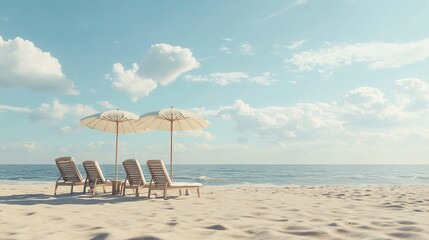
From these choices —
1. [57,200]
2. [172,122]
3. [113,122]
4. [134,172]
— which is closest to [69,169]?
[57,200]

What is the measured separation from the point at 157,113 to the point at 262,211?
13.7ft

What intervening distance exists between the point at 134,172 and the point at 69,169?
1731mm

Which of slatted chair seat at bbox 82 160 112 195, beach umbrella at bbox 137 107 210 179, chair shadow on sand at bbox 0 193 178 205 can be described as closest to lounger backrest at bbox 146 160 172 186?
chair shadow on sand at bbox 0 193 178 205

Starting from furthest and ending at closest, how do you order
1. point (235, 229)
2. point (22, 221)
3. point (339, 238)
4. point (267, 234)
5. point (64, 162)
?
point (64, 162) → point (22, 221) → point (235, 229) → point (267, 234) → point (339, 238)

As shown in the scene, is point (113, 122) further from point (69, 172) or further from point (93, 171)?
point (93, 171)

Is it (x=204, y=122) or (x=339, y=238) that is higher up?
(x=204, y=122)

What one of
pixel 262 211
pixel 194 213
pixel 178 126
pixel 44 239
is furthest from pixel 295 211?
pixel 178 126

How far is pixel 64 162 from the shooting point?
8.85 m

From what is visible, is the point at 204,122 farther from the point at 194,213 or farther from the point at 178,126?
the point at 194,213

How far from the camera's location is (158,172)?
8.02m

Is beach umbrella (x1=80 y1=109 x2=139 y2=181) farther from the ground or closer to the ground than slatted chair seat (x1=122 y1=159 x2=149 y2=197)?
farther from the ground

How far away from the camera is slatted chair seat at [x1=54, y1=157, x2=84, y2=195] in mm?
8680

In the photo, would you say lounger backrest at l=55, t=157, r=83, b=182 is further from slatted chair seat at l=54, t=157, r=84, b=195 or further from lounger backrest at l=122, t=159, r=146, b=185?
lounger backrest at l=122, t=159, r=146, b=185

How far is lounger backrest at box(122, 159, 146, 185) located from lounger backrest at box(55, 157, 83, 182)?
123 centimetres
